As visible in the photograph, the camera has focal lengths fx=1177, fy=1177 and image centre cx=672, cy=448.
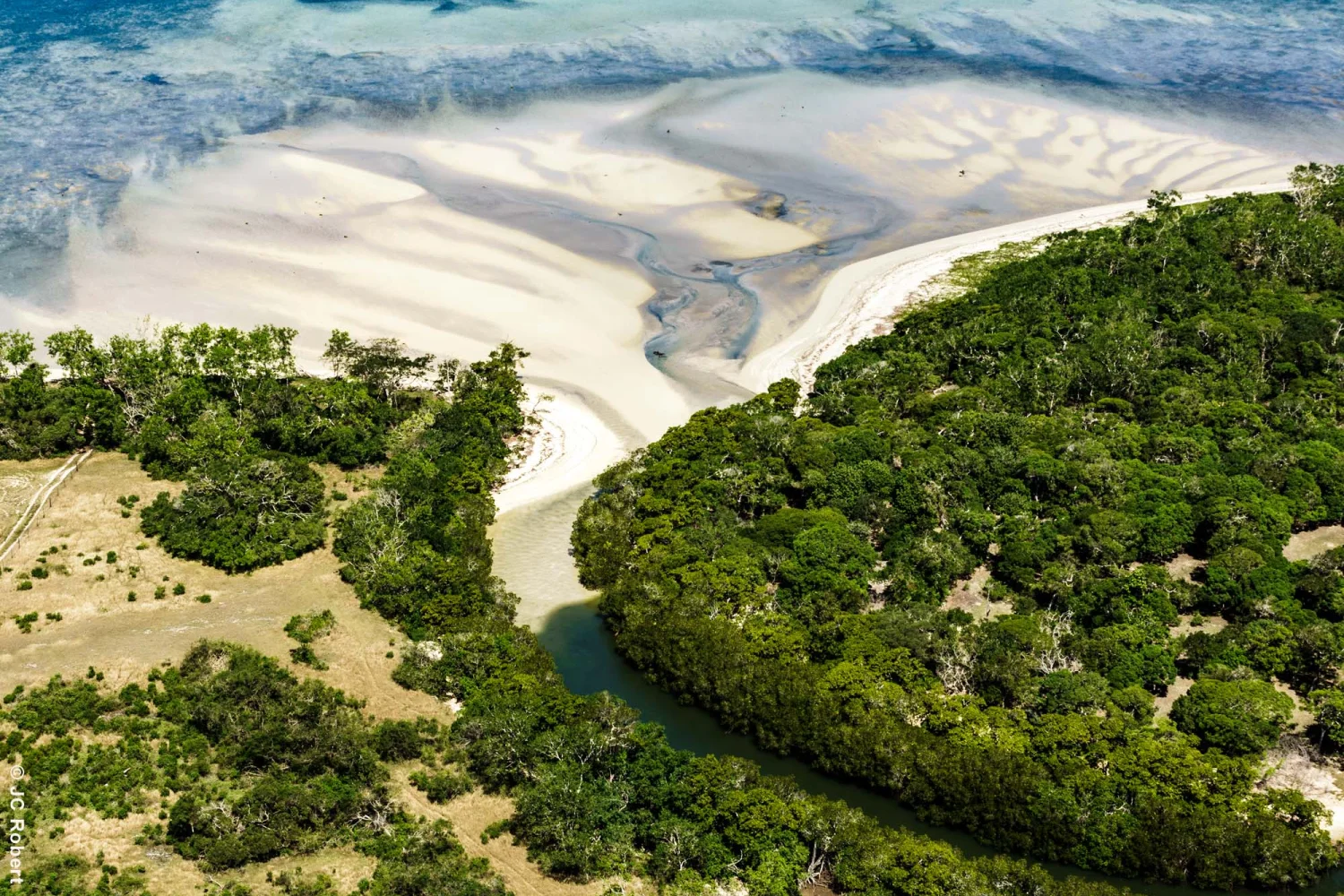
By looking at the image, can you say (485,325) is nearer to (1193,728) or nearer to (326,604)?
(326,604)

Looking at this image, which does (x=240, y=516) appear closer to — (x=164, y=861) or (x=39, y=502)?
(x=39, y=502)

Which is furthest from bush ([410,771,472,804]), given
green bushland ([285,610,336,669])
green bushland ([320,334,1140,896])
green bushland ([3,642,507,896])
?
green bushland ([285,610,336,669])

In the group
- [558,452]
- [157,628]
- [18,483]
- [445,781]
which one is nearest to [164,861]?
[445,781]

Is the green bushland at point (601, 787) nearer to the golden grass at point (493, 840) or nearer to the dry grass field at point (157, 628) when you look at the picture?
the golden grass at point (493, 840)

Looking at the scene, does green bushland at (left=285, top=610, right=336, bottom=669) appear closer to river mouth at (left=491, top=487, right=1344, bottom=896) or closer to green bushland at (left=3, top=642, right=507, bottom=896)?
green bushland at (left=3, top=642, right=507, bottom=896)

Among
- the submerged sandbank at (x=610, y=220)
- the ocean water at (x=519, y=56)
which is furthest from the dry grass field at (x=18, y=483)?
the ocean water at (x=519, y=56)

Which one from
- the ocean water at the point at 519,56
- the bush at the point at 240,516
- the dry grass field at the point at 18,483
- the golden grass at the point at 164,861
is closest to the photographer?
the golden grass at the point at 164,861

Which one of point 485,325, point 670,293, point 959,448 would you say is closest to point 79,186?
point 485,325
